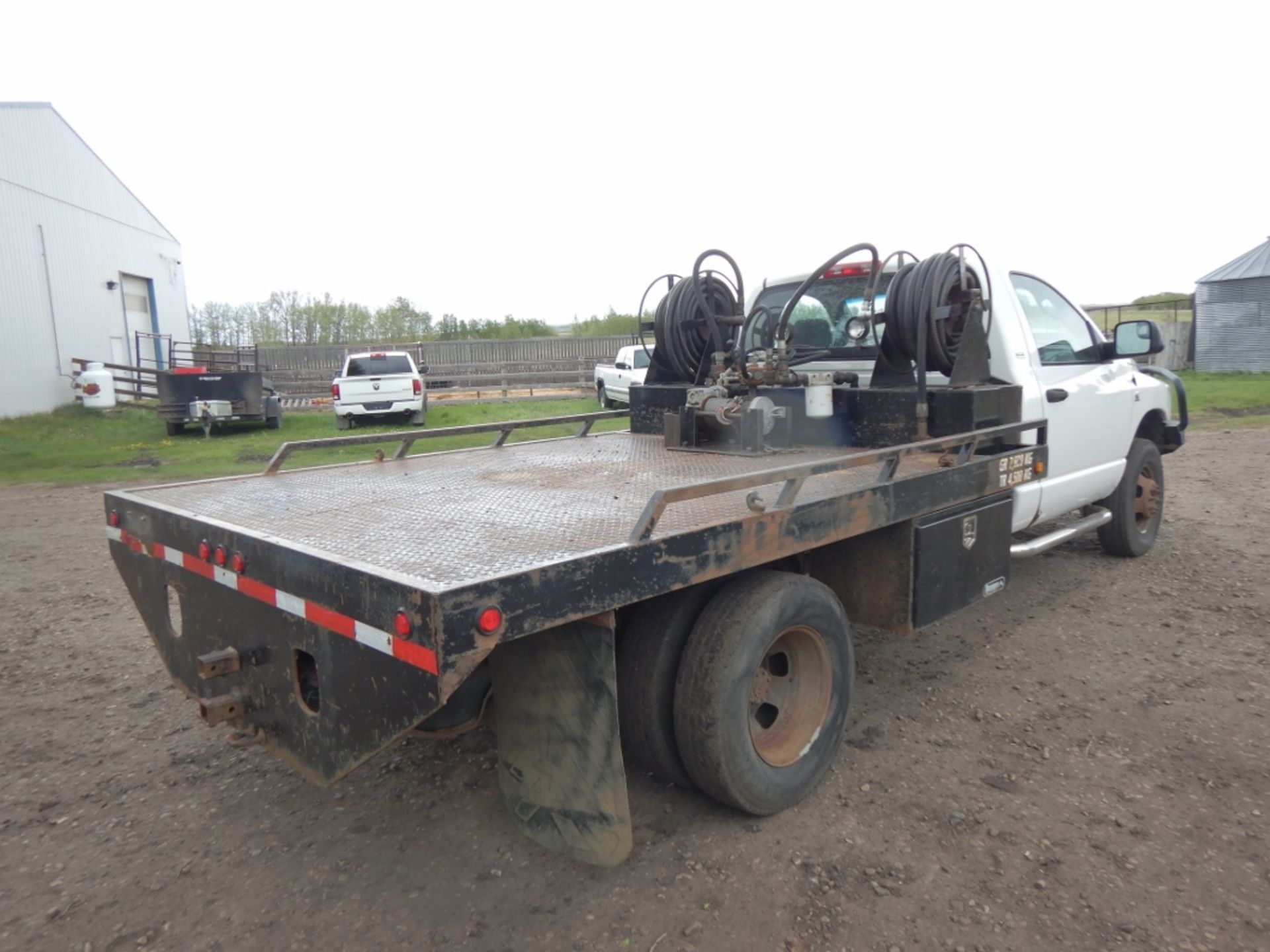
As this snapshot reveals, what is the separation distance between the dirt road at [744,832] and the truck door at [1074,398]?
0.99m

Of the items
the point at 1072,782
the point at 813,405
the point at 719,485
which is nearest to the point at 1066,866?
the point at 1072,782

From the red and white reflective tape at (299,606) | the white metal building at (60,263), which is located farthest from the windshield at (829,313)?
the white metal building at (60,263)

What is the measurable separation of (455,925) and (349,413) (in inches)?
611

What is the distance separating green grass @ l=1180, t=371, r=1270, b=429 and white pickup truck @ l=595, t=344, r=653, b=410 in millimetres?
10388

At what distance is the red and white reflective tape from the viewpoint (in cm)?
228

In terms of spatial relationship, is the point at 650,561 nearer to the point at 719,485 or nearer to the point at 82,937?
the point at 719,485

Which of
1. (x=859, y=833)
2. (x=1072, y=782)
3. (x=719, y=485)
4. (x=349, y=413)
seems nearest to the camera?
(x=719, y=485)

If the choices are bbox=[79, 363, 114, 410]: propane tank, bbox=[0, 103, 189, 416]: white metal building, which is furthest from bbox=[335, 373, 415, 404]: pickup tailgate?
bbox=[0, 103, 189, 416]: white metal building

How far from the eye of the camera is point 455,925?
276 cm

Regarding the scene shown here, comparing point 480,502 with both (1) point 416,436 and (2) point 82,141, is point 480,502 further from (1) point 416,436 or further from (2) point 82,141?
(2) point 82,141

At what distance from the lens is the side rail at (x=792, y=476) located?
267 cm

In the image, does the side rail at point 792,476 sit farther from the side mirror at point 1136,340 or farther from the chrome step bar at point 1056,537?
the side mirror at point 1136,340

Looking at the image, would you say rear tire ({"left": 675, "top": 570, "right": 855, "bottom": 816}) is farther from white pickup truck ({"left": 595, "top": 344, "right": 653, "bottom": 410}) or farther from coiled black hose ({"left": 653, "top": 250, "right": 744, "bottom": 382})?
white pickup truck ({"left": 595, "top": 344, "right": 653, "bottom": 410})

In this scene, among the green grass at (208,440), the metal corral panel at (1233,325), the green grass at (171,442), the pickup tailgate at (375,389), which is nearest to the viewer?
the green grass at (171,442)
